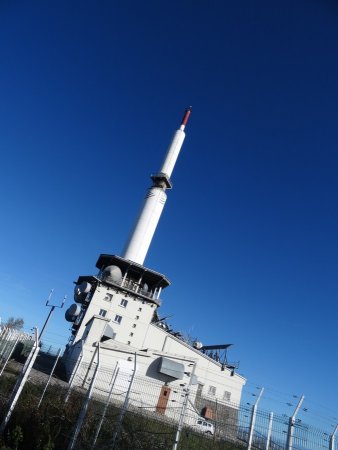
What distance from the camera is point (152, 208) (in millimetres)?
49406

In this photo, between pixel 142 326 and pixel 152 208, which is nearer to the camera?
pixel 142 326

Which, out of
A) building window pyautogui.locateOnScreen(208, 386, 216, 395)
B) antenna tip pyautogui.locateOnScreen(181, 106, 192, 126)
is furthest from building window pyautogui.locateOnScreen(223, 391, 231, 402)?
antenna tip pyautogui.locateOnScreen(181, 106, 192, 126)

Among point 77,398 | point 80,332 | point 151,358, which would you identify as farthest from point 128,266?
point 77,398

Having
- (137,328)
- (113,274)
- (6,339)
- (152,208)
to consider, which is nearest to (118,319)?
(137,328)

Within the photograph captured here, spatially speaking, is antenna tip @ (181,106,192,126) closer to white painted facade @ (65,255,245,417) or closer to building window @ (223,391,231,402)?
white painted facade @ (65,255,245,417)

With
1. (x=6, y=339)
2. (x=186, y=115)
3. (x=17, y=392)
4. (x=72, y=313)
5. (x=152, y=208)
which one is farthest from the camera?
(x=186, y=115)

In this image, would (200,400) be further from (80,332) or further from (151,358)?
(80,332)

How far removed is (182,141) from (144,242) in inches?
768

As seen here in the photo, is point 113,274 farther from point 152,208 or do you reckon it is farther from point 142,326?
point 152,208

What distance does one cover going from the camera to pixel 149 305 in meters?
42.6

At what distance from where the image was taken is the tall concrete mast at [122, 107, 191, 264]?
4628 centimetres

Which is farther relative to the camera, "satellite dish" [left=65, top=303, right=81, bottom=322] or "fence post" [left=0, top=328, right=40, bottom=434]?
"satellite dish" [left=65, top=303, right=81, bottom=322]

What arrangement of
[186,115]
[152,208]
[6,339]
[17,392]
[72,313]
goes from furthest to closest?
1. [186,115]
2. [152,208]
3. [72,313]
4. [6,339]
5. [17,392]

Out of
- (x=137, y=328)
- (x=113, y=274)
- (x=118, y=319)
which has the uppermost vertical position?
(x=113, y=274)
